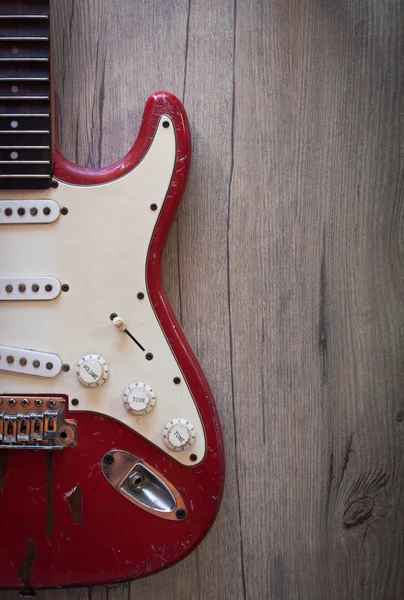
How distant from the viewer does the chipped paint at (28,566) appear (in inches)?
40.1

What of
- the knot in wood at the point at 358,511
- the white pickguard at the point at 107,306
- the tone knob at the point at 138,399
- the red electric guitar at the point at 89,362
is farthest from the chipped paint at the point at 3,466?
the knot in wood at the point at 358,511

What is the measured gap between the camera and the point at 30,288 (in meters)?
1.03

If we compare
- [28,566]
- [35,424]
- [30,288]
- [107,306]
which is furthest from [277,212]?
[28,566]

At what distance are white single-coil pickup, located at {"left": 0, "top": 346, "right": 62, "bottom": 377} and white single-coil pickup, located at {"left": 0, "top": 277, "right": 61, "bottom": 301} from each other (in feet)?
0.31

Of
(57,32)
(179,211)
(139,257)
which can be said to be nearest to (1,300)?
(139,257)

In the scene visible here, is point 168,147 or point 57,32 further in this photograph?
point 57,32

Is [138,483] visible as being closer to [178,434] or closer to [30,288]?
[178,434]

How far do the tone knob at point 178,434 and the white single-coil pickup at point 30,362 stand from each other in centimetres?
22

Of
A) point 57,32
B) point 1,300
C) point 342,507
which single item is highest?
point 57,32

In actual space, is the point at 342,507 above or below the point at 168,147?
below

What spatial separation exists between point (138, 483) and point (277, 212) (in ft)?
1.90

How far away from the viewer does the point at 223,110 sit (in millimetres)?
1150

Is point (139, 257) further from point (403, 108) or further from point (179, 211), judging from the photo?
point (403, 108)

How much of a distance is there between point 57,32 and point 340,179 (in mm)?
635
